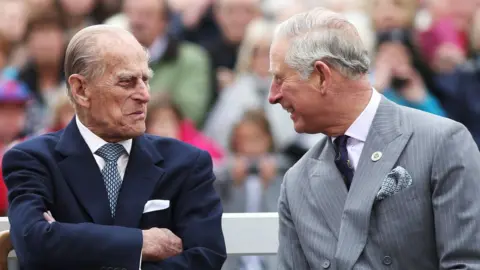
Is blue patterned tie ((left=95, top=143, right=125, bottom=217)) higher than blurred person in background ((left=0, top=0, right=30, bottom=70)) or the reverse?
higher

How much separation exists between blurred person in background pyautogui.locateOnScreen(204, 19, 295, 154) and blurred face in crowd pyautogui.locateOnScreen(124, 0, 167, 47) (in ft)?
1.99

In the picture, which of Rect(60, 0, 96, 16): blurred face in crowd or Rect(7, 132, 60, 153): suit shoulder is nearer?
Rect(7, 132, 60, 153): suit shoulder

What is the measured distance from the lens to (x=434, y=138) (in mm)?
3547

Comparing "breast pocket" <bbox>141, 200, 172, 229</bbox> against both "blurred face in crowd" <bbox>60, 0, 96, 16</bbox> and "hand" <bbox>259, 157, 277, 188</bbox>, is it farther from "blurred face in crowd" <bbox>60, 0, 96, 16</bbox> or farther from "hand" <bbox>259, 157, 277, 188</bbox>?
"blurred face in crowd" <bbox>60, 0, 96, 16</bbox>

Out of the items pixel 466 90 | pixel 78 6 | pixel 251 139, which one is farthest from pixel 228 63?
pixel 466 90

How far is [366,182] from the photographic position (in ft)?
11.8

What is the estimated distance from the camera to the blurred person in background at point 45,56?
750 cm

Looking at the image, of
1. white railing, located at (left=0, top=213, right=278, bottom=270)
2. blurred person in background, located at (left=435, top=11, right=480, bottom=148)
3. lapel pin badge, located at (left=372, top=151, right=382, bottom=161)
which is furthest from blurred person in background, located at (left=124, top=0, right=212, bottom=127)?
lapel pin badge, located at (left=372, top=151, right=382, bottom=161)

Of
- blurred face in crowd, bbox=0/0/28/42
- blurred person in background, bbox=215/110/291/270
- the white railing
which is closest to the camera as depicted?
the white railing

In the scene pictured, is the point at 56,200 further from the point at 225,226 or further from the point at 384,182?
the point at 384,182

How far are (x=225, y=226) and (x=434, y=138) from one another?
1.02 meters

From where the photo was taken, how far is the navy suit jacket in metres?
3.60

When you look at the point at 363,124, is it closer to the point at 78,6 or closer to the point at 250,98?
the point at 250,98

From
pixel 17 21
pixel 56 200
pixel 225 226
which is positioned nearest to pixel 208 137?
pixel 17 21
